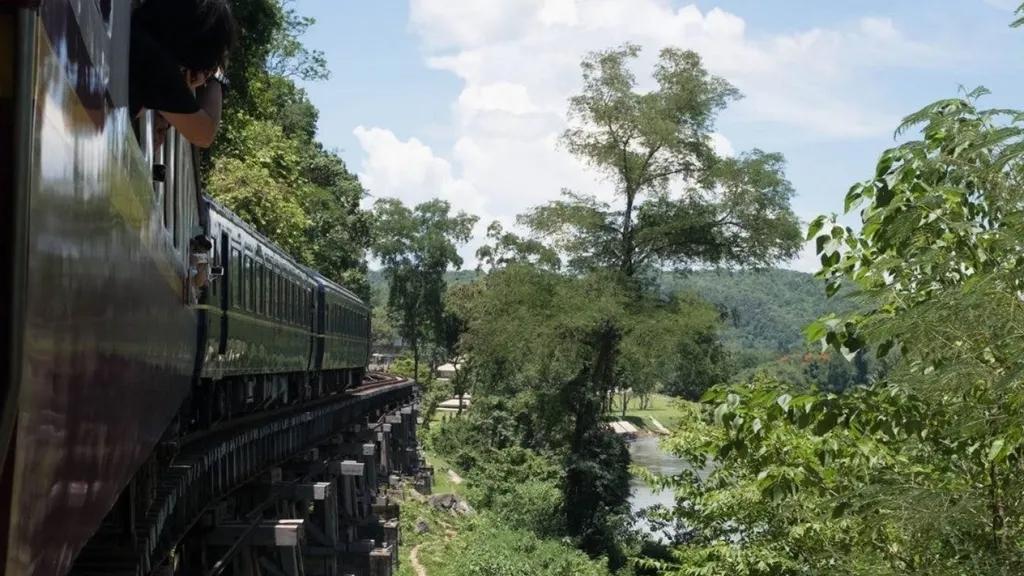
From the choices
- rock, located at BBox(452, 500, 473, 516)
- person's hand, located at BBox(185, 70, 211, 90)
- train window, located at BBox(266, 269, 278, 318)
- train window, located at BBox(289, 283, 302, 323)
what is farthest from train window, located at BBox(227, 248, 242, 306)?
rock, located at BBox(452, 500, 473, 516)

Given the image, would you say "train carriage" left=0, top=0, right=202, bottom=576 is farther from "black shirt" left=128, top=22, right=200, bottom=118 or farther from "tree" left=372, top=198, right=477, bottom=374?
"tree" left=372, top=198, right=477, bottom=374

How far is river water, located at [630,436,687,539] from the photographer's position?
28.5m

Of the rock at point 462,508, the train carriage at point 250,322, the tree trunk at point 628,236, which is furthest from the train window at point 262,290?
the rock at point 462,508

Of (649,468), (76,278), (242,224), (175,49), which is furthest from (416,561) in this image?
(76,278)

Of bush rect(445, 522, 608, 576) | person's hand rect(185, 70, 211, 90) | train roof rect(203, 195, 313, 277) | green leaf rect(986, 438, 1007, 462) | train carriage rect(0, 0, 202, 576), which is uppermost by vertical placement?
train roof rect(203, 195, 313, 277)

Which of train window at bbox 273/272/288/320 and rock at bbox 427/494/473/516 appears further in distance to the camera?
rock at bbox 427/494/473/516

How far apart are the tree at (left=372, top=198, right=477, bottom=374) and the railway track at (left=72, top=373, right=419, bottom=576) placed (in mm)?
35086

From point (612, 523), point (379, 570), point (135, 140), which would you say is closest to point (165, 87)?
point (135, 140)

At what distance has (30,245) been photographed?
1.38m

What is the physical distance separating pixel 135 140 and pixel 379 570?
→ 15.3 m

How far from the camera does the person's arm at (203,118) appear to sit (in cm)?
325

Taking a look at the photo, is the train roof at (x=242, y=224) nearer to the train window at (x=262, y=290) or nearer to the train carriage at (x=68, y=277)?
the train window at (x=262, y=290)

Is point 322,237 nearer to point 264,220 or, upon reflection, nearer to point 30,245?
point 264,220

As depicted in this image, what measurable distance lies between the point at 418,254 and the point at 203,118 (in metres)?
56.7
